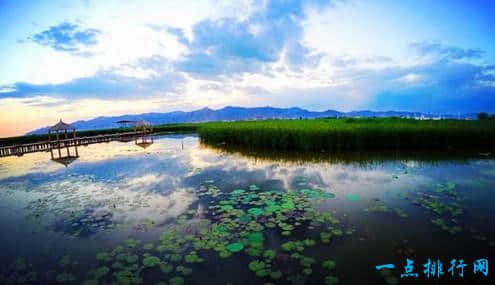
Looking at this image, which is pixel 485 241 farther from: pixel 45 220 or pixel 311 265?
pixel 45 220

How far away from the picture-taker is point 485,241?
141 inches

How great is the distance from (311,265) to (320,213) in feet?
5.53

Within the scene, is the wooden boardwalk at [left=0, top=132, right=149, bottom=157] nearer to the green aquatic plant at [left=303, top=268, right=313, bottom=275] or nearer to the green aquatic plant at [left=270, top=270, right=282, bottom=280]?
the green aquatic plant at [left=270, top=270, right=282, bottom=280]

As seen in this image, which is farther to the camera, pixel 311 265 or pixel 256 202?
pixel 256 202

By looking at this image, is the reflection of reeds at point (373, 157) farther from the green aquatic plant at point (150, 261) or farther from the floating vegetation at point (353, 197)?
the green aquatic plant at point (150, 261)

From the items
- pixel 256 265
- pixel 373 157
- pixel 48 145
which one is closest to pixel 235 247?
pixel 256 265

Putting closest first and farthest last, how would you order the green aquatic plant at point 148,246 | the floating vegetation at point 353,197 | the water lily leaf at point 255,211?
the green aquatic plant at point 148,246 → the water lily leaf at point 255,211 → the floating vegetation at point 353,197

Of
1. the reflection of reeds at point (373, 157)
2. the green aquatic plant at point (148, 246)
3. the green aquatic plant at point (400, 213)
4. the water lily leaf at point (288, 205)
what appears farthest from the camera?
the reflection of reeds at point (373, 157)

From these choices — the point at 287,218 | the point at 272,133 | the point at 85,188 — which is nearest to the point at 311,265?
the point at 287,218

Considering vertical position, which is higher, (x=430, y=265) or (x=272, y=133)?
(x=272, y=133)

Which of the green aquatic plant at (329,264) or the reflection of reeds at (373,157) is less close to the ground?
the reflection of reeds at (373,157)

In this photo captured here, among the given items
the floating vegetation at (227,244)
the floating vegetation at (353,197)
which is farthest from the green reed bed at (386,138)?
the floating vegetation at (227,244)

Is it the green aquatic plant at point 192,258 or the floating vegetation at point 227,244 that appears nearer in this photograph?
the floating vegetation at point 227,244

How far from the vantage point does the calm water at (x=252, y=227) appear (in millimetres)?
3068
